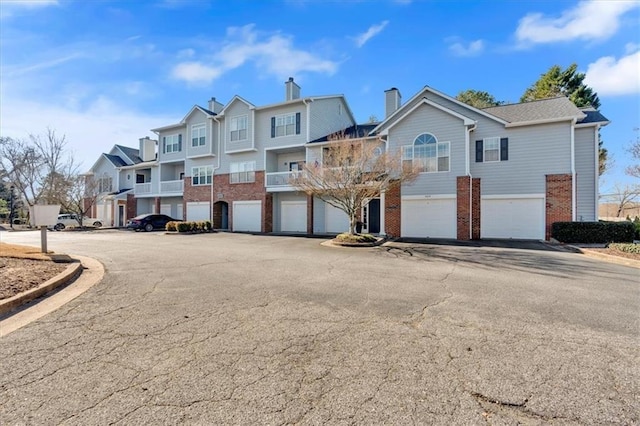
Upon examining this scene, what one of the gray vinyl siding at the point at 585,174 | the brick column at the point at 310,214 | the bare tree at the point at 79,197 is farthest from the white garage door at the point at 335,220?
the bare tree at the point at 79,197

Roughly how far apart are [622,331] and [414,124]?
15893mm

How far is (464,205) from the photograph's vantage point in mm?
17719

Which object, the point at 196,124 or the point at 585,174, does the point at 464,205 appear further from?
the point at 196,124

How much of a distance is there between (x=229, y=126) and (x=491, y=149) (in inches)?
752

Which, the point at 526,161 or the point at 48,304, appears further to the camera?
the point at 526,161

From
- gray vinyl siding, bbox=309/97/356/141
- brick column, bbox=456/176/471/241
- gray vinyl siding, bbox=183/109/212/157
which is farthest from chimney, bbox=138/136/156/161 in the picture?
brick column, bbox=456/176/471/241

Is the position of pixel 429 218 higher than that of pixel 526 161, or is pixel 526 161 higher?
pixel 526 161

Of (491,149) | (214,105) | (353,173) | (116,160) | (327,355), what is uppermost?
(214,105)

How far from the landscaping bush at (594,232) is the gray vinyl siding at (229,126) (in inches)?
798

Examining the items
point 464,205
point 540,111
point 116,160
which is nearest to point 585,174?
point 540,111

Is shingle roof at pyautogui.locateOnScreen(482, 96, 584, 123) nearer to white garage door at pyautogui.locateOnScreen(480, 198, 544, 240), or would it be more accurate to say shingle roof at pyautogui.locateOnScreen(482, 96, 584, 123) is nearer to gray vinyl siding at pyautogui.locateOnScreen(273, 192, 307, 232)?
white garage door at pyautogui.locateOnScreen(480, 198, 544, 240)

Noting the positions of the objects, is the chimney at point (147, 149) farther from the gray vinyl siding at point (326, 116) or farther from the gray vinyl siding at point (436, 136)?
the gray vinyl siding at point (436, 136)

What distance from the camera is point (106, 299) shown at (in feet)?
19.1

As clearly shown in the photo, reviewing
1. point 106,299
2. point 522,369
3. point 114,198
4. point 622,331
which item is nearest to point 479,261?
point 622,331
